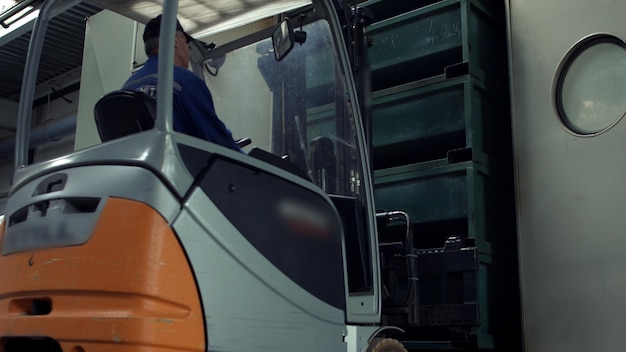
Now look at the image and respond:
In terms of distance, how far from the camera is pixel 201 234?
2.51m

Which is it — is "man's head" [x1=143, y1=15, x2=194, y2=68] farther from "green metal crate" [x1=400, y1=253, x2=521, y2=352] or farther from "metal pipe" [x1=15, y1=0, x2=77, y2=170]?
"green metal crate" [x1=400, y1=253, x2=521, y2=352]

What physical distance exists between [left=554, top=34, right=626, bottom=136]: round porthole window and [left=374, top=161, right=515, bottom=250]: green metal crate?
53 centimetres

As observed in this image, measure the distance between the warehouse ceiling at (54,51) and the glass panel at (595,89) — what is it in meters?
5.02

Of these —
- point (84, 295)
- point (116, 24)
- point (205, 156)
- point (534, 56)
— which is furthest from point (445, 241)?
point (116, 24)

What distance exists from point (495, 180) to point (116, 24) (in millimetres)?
3940

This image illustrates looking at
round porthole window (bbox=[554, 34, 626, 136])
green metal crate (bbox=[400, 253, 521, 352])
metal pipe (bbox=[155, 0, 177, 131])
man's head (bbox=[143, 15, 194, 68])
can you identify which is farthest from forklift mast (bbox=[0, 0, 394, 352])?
round porthole window (bbox=[554, 34, 626, 136])

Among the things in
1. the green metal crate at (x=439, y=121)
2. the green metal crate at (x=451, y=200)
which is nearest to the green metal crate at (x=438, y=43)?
the green metal crate at (x=439, y=121)

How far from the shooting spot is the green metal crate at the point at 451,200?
3.84 meters

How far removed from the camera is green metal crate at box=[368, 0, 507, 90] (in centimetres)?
414

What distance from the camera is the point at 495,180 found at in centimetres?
403

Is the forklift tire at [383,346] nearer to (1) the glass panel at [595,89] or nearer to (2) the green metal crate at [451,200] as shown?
(2) the green metal crate at [451,200]

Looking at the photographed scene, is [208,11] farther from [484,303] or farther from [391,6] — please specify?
[484,303]

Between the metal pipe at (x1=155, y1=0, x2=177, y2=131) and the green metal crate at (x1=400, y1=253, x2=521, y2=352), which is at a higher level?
the metal pipe at (x1=155, y1=0, x2=177, y2=131)

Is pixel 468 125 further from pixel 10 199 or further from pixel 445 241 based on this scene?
pixel 10 199
